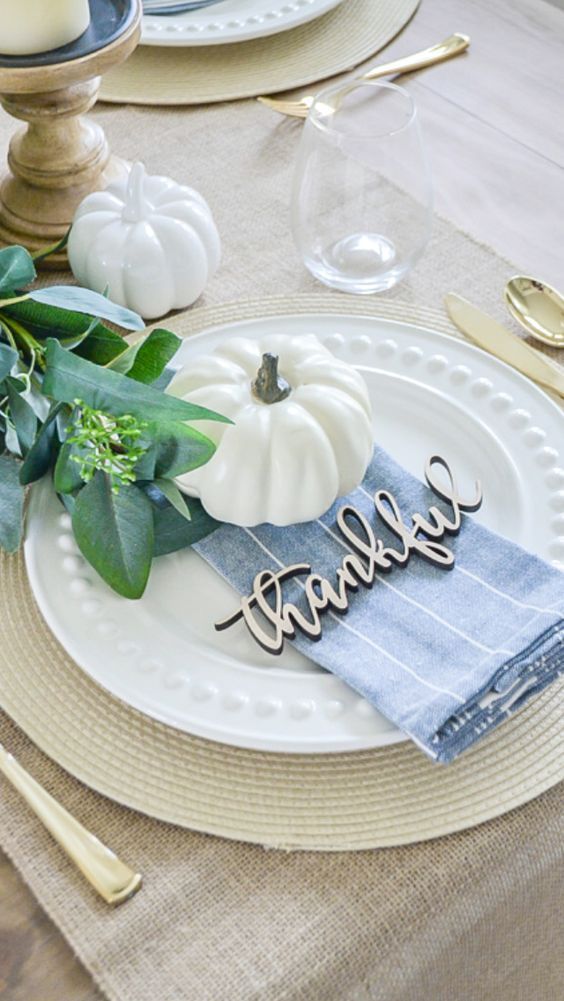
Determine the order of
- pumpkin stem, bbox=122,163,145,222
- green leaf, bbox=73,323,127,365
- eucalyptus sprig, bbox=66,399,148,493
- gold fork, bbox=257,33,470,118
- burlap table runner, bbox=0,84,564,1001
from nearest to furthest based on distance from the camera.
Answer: burlap table runner, bbox=0,84,564,1001, eucalyptus sprig, bbox=66,399,148,493, green leaf, bbox=73,323,127,365, pumpkin stem, bbox=122,163,145,222, gold fork, bbox=257,33,470,118

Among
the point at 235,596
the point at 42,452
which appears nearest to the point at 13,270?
the point at 42,452

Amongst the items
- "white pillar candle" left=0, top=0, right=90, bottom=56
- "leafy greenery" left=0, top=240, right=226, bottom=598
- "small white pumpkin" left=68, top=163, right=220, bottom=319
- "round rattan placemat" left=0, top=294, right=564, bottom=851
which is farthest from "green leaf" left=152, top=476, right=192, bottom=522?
"white pillar candle" left=0, top=0, right=90, bottom=56

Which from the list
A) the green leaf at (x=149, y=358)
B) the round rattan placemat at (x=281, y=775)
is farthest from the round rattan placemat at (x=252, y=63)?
the round rattan placemat at (x=281, y=775)

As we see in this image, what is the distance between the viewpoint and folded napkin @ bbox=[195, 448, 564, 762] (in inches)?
A: 22.9

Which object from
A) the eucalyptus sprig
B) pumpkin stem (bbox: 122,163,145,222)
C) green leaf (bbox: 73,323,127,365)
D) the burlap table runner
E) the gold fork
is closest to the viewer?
the burlap table runner

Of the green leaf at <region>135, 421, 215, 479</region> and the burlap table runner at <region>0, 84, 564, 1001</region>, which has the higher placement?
the green leaf at <region>135, 421, 215, 479</region>

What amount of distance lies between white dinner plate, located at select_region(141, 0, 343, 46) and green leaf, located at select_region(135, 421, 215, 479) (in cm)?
61

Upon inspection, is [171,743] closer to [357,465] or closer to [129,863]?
[129,863]

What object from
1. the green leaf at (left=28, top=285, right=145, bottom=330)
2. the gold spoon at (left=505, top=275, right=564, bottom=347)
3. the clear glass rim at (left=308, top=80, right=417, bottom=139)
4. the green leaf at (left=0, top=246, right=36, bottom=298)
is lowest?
the green leaf at (left=0, top=246, right=36, bottom=298)

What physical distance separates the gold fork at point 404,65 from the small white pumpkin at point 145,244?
0.83 ft

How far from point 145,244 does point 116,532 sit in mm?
285

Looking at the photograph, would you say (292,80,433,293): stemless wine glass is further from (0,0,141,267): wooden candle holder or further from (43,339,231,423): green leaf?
(43,339,231,423): green leaf

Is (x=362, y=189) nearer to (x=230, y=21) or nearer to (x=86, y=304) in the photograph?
(x=86, y=304)

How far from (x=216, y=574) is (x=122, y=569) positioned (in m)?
0.06
